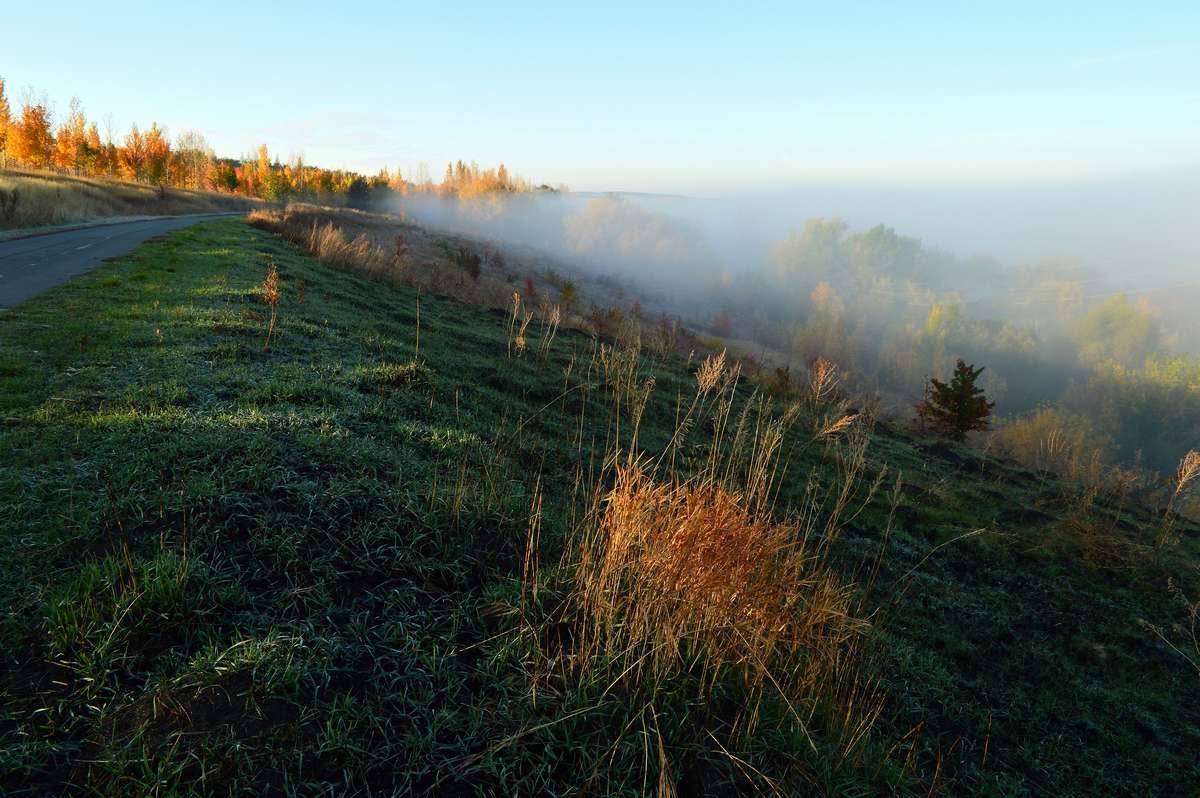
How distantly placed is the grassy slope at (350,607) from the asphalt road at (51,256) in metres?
3.07

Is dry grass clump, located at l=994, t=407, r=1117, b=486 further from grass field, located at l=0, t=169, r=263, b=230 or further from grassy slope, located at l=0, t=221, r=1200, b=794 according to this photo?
grass field, located at l=0, t=169, r=263, b=230

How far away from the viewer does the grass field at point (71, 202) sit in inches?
868

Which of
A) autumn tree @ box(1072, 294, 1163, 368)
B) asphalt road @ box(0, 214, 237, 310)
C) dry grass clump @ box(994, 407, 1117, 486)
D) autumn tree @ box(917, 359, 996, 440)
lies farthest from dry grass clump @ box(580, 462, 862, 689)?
autumn tree @ box(1072, 294, 1163, 368)

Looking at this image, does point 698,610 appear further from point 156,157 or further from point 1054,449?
point 156,157

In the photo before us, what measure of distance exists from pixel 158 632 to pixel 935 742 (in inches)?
177

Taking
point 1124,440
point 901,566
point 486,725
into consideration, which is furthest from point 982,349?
point 486,725

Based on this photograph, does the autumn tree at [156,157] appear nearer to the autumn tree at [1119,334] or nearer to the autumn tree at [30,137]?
the autumn tree at [30,137]

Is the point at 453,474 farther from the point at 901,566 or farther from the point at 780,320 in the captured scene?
the point at 780,320

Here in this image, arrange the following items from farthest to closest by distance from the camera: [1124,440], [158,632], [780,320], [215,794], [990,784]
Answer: [780,320]
[1124,440]
[990,784]
[158,632]
[215,794]

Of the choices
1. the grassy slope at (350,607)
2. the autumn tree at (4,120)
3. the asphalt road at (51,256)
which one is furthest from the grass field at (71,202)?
the grassy slope at (350,607)

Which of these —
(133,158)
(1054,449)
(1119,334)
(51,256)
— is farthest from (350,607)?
(1119,334)

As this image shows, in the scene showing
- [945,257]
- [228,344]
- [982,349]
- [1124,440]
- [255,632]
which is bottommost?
[1124,440]

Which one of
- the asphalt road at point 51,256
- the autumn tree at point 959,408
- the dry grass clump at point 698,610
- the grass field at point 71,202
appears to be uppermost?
the grass field at point 71,202

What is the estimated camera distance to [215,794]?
1936mm
